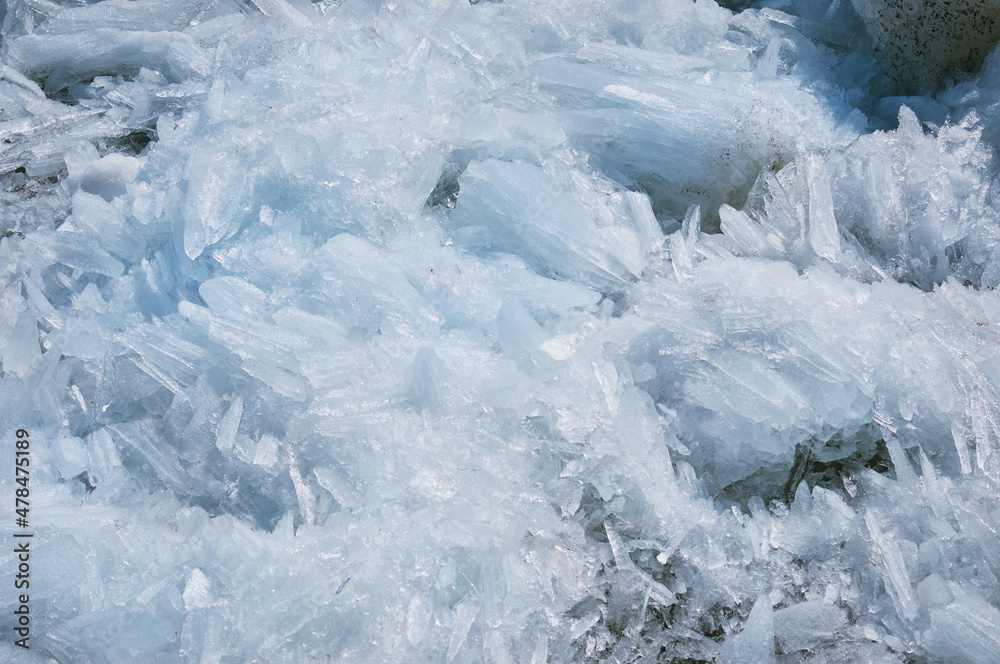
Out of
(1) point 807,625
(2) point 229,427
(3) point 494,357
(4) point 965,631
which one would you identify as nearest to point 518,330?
(3) point 494,357

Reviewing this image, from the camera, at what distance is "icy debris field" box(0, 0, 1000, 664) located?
1.54 m

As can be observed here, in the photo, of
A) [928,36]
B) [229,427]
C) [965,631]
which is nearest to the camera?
[965,631]

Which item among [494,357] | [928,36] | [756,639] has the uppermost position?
[928,36]

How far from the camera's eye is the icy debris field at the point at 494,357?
1542 millimetres

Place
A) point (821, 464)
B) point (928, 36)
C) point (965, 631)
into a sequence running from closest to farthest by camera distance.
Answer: point (965, 631) → point (821, 464) → point (928, 36)

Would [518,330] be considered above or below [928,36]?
below

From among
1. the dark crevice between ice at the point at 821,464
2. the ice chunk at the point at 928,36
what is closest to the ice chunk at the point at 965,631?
the dark crevice between ice at the point at 821,464

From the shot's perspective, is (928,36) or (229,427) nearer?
(229,427)

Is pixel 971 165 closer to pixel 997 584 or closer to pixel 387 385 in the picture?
pixel 997 584

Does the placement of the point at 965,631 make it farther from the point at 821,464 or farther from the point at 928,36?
the point at 928,36

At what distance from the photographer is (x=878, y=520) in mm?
1577

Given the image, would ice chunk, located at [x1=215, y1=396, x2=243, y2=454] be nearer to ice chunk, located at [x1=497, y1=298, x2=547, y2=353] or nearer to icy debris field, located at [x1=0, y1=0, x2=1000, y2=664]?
icy debris field, located at [x1=0, y1=0, x2=1000, y2=664]

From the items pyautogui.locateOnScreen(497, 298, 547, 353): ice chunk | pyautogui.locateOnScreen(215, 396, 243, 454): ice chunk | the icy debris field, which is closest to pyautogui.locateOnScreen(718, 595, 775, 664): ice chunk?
the icy debris field

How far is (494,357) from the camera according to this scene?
5.35ft
